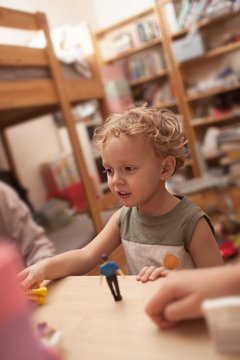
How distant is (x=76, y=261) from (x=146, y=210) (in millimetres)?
174

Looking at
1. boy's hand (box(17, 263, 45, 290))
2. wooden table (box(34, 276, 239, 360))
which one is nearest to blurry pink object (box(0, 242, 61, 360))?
wooden table (box(34, 276, 239, 360))

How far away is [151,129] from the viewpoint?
71 centimetres

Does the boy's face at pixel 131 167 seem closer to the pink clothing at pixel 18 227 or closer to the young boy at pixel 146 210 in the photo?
the young boy at pixel 146 210

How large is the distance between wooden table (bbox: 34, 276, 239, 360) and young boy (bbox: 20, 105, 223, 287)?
11 centimetres

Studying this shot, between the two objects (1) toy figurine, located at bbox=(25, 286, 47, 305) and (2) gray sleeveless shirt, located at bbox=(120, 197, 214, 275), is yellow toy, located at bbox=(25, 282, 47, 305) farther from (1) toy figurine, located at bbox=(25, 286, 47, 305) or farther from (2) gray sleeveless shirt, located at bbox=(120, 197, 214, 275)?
(2) gray sleeveless shirt, located at bbox=(120, 197, 214, 275)

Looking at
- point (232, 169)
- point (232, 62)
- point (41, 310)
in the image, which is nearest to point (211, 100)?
point (232, 62)

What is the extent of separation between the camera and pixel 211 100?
3.19 meters

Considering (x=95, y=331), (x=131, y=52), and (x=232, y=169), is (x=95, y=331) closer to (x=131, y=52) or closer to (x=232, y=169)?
(x=232, y=169)

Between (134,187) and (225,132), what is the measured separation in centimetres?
231

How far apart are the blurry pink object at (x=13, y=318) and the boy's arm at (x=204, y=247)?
0.43m

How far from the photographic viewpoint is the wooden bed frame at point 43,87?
153 cm

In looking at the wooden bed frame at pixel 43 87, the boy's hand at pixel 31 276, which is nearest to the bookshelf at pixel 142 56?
the wooden bed frame at pixel 43 87

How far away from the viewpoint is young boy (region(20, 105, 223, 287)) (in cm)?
66

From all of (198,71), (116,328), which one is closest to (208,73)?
(198,71)
